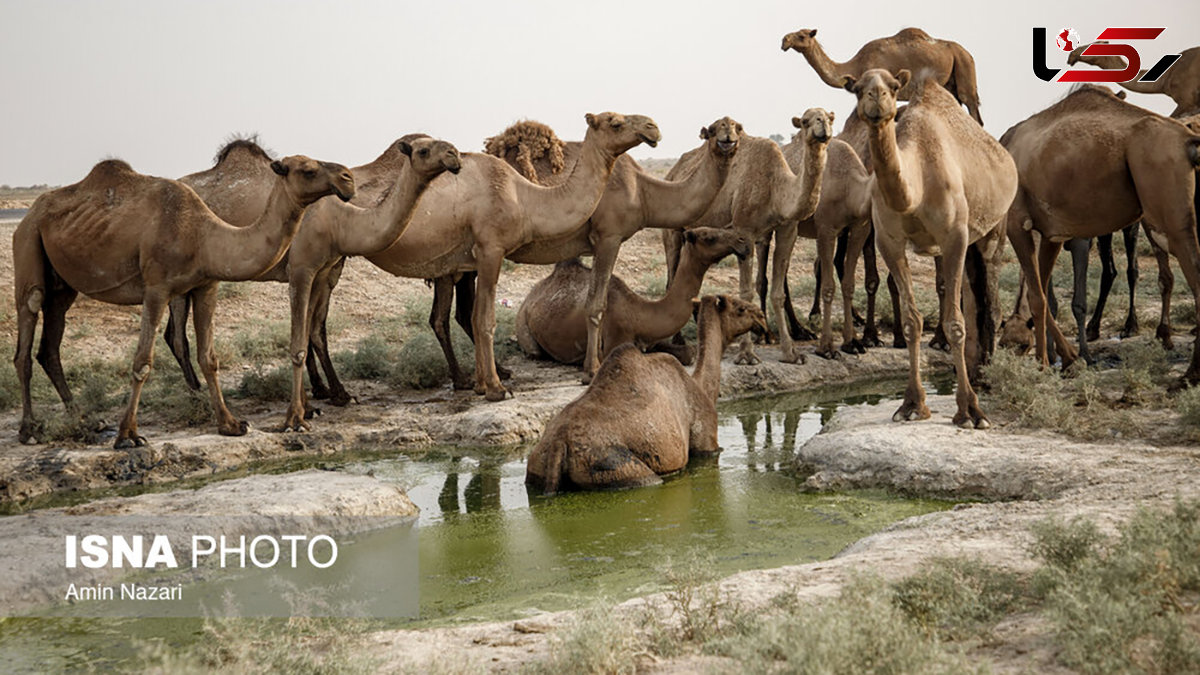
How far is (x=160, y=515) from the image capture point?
7000 millimetres

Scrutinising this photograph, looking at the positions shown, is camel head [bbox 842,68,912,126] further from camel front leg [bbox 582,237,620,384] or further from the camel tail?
the camel tail

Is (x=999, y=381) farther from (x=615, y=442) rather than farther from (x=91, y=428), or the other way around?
(x=91, y=428)

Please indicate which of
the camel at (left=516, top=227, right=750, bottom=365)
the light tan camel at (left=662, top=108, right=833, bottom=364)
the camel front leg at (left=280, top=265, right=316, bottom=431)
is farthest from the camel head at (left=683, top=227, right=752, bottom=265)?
the camel front leg at (left=280, top=265, right=316, bottom=431)

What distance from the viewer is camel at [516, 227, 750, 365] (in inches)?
466

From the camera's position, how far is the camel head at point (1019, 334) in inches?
466

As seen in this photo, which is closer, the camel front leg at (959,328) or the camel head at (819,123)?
the camel front leg at (959,328)

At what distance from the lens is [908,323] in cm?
892

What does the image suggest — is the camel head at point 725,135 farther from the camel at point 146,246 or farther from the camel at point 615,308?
the camel at point 146,246

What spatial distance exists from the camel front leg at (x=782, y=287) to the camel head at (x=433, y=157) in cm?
463

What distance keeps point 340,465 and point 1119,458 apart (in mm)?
5943

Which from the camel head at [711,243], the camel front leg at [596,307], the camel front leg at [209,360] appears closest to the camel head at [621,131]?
the camel head at [711,243]

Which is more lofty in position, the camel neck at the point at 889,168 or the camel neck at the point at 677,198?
the camel neck at the point at 677,198

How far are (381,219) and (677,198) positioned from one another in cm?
378

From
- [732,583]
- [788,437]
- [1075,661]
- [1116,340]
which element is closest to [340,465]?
[788,437]
